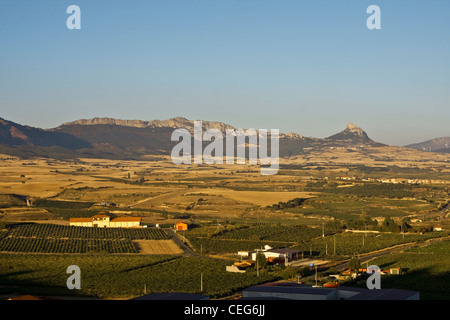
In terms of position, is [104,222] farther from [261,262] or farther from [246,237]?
[261,262]

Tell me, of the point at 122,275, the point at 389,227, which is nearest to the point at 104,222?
the point at 389,227

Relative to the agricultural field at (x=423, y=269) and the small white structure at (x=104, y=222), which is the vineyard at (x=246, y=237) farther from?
the agricultural field at (x=423, y=269)

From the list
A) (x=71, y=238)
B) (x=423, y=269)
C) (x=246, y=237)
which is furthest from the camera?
(x=246, y=237)

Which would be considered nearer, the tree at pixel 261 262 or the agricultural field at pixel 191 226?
the agricultural field at pixel 191 226

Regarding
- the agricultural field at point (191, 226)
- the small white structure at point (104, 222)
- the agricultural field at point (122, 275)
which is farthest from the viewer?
the small white structure at point (104, 222)

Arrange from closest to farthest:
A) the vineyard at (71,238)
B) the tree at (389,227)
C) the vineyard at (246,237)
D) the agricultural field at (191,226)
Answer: the agricultural field at (191,226), the vineyard at (71,238), the vineyard at (246,237), the tree at (389,227)

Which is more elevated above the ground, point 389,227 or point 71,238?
point 389,227

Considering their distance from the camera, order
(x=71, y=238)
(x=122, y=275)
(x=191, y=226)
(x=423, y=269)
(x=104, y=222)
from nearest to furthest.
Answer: (x=122, y=275), (x=423, y=269), (x=71, y=238), (x=191, y=226), (x=104, y=222)

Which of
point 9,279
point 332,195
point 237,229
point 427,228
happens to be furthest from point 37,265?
point 332,195

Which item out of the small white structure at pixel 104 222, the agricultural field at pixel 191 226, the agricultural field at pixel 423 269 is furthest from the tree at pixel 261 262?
the small white structure at pixel 104 222

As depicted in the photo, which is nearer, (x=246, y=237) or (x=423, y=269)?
(x=423, y=269)
